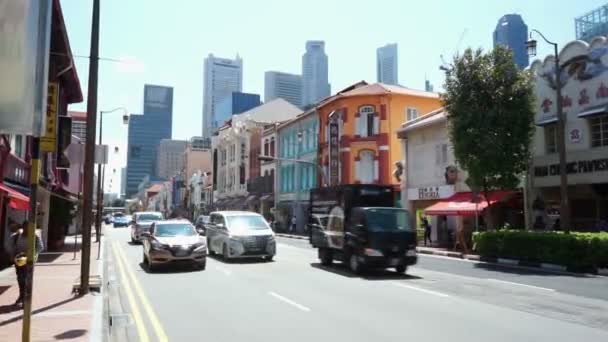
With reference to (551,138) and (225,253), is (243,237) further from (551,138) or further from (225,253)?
(551,138)

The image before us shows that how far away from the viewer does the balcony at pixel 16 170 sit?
1638 cm

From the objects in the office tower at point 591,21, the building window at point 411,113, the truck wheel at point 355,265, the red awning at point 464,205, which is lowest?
the truck wheel at point 355,265

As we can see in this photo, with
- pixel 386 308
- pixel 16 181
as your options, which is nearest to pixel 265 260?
pixel 16 181

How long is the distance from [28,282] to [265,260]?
1621 centimetres

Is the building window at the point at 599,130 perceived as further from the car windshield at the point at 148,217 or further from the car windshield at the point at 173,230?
the car windshield at the point at 148,217

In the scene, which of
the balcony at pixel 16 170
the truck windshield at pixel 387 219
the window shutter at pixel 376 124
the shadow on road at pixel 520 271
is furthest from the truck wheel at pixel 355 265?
the window shutter at pixel 376 124

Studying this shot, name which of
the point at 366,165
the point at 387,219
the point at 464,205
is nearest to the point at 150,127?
the point at 366,165

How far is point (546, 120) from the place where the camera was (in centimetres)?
2566

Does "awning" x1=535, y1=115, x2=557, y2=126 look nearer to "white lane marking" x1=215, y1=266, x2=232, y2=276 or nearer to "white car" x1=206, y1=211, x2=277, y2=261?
"white car" x1=206, y1=211, x2=277, y2=261

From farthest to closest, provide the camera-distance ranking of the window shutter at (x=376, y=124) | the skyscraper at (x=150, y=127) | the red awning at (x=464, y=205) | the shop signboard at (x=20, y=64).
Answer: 1. the skyscraper at (x=150, y=127)
2. the window shutter at (x=376, y=124)
3. the red awning at (x=464, y=205)
4. the shop signboard at (x=20, y=64)

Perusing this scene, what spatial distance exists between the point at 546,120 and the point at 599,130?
8.60ft

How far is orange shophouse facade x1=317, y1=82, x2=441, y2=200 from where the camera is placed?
4278cm

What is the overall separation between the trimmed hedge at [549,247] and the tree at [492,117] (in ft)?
10.0

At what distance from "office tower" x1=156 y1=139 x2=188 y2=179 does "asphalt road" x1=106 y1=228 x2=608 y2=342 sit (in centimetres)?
14015
